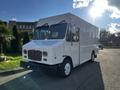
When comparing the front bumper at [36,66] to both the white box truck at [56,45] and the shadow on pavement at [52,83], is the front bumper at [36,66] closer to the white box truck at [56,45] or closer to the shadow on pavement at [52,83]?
the white box truck at [56,45]

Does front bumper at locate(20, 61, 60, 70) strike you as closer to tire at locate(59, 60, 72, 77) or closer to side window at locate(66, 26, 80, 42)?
tire at locate(59, 60, 72, 77)

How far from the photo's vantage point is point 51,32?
25.6 feet

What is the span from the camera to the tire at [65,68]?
7230 mm

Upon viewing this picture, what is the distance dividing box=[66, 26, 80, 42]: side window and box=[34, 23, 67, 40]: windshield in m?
0.34

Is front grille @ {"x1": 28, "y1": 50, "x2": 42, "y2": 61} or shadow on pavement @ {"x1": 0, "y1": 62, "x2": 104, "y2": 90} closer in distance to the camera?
shadow on pavement @ {"x1": 0, "y1": 62, "x2": 104, "y2": 90}

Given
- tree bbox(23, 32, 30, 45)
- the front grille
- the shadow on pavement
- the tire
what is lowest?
the shadow on pavement

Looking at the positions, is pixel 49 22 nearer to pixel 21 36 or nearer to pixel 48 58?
pixel 48 58

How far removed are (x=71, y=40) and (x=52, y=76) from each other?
6.81 feet

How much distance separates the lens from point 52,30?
→ 7.82 metres

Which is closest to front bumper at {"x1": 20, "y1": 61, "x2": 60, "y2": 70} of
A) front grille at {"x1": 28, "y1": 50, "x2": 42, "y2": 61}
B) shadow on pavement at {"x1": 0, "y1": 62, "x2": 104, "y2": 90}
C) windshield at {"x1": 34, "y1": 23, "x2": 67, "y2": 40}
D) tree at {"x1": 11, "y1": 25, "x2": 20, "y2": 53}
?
front grille at {"x1": 28, "y1": 50, "x2": 42, "y2": 61}

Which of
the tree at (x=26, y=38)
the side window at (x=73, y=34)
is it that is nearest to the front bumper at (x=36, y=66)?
the side window at (x=73, y=34)

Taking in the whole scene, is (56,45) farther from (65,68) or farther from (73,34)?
(73,34)

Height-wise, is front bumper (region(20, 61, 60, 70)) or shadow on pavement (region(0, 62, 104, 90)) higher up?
front bumper (region(20, 61, 60, 70))

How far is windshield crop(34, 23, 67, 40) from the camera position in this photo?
7.50m
